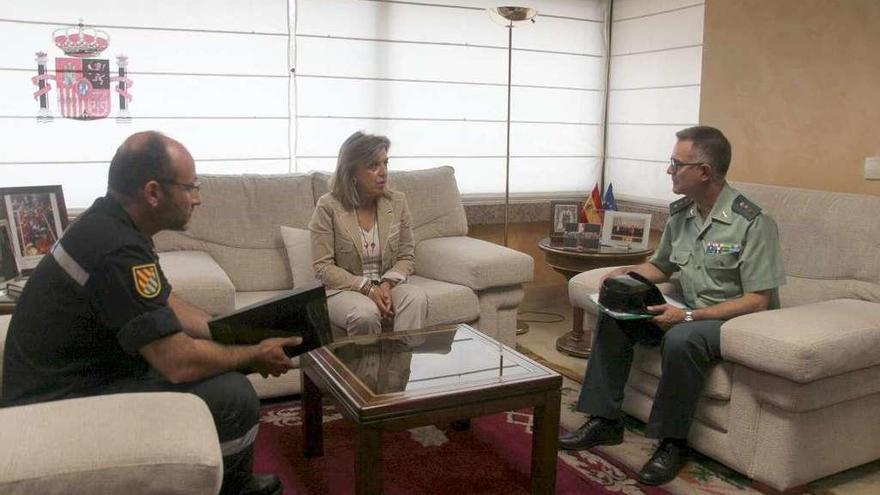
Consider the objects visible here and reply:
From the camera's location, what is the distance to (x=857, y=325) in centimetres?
224

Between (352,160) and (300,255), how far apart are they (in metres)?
0.48

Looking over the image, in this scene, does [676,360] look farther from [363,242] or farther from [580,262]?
[363,242]

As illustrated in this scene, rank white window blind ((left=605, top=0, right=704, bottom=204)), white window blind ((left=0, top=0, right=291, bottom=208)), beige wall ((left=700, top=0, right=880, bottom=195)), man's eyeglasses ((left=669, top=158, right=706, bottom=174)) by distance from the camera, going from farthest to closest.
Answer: white window blind ((left=605, top=0, right=704, bottom=204)) < white window blind ((left=0, top=0, right=291, bottom=208)) < beige wall ((left=700, top=0, right=880, bottom=195)) < man's eyeglasses ((left=669, top=158, right=706, bottom=174))

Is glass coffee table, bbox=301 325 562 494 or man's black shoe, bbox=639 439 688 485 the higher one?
glass coffee table, bbox=301 325 562 494

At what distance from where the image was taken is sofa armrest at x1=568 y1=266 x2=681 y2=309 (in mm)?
2896

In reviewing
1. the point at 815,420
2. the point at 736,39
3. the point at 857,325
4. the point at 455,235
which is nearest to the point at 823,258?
the point at 857,325

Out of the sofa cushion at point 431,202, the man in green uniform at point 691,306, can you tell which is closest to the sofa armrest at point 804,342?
the man in green uniform at point 691,306

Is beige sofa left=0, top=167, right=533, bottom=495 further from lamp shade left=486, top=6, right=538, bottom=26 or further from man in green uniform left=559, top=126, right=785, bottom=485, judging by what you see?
lamp shade left=486, top=6, right=538, bottom=26

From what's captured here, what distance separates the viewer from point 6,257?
2.61 metres

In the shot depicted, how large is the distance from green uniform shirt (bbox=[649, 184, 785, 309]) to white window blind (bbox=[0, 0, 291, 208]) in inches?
83.0

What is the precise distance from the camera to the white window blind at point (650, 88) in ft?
13.4

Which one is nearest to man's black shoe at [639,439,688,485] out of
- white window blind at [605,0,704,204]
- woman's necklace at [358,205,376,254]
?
woman's necklace at [358,205,376,254]

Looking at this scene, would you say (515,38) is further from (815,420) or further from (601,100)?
(815,420)

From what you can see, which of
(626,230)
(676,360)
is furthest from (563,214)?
(676,360)
